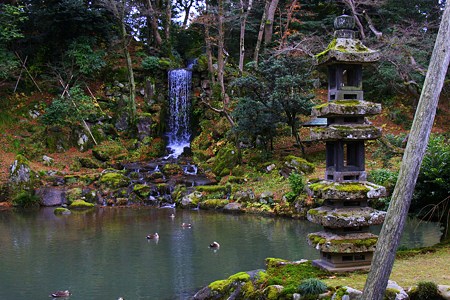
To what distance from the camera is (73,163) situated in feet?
79.0

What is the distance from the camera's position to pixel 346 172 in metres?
8.09

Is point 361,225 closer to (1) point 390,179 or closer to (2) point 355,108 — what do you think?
(2) point 355,108

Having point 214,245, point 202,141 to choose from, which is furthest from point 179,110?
point 214,245

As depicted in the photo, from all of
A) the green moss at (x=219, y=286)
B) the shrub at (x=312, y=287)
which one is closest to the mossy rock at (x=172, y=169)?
the green moss at (x=219, y=286)

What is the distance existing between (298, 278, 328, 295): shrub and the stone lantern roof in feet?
11.8

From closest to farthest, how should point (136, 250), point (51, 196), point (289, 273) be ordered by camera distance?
point (289, 273) < point (136, 250) < point (51, 196)

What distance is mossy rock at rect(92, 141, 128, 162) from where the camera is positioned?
24938 millimetres

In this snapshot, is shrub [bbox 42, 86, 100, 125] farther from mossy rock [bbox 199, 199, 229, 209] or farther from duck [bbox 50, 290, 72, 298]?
duck [bbox 50, 290, 72, 298]

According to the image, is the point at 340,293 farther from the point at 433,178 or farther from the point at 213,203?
the point at 213,203

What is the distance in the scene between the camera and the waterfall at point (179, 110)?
27422 mm

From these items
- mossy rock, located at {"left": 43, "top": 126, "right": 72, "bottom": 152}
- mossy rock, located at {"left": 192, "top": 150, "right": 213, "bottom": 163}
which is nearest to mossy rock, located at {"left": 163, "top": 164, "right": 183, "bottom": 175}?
mossy rock, located at {"left": 192, "top": 150, "right": 213, "bottom": 163}

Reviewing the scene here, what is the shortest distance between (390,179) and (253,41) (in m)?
20.4

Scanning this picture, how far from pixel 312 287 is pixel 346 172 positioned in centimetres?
219

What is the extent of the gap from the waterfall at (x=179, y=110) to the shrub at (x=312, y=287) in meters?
20.0
